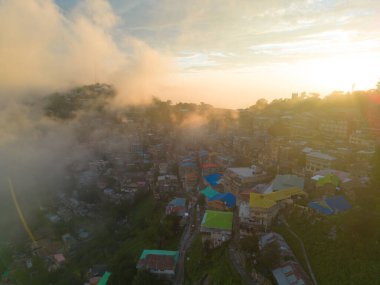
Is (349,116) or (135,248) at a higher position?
(349,116)

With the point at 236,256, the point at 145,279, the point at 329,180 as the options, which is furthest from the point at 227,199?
the point at 145,279

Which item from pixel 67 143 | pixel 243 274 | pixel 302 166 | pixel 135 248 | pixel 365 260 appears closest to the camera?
pixel 365 260

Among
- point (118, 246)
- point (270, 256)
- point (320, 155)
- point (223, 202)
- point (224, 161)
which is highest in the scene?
point (320, 155)

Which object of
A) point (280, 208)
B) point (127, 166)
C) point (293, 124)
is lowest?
point (127, 166)

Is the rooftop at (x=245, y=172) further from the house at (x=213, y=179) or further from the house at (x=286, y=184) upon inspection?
the house at (x=286, y=184)

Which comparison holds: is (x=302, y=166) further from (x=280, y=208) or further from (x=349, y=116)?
(x=349, y=116)

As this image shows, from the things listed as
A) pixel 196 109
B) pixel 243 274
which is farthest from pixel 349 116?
pixel 196 109

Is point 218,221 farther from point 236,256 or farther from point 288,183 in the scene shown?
point 288,183

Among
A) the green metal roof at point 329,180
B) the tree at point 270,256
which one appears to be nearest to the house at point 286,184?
the green metal roof at point 329,180
